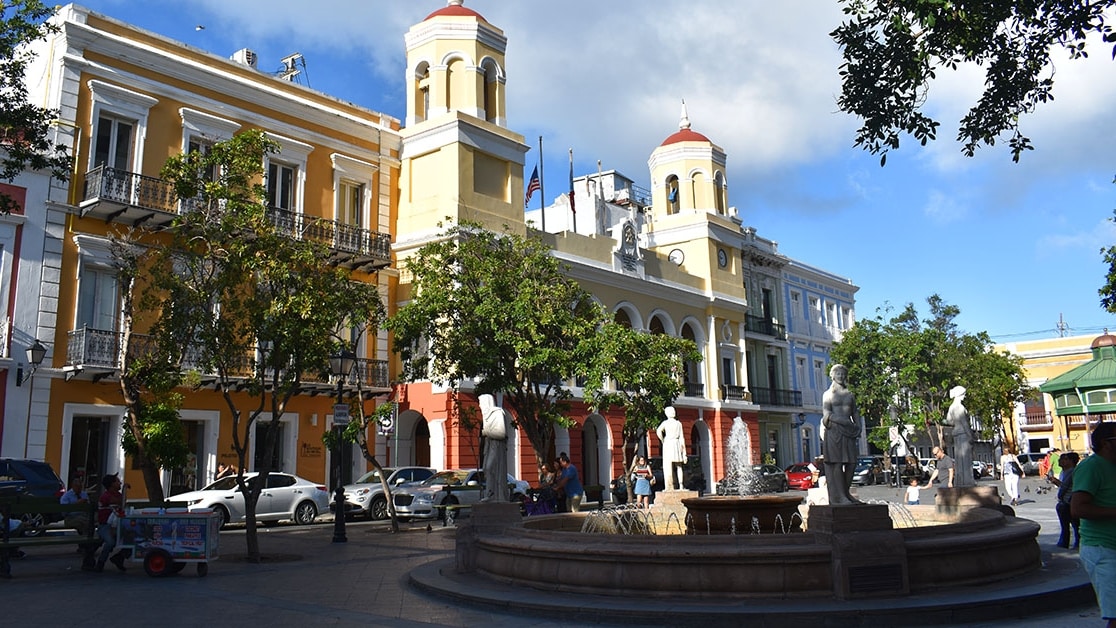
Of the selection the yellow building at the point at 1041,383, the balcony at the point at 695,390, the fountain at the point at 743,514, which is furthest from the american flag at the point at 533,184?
the yellow building at the point at 1041,383

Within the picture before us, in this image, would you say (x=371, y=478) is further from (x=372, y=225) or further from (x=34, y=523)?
(x=34, y=523)

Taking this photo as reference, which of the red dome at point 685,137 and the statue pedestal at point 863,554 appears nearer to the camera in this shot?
the statue pedestal at point 863,554

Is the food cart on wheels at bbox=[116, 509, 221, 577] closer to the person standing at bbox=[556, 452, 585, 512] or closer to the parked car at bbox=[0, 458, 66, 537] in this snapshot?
the parked car at bbox=[0, 458, 66, 537]

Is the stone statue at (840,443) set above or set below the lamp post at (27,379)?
below

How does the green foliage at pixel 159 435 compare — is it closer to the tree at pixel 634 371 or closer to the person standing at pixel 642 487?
the tree at pixel 634 371

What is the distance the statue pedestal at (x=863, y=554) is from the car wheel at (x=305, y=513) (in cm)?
1549

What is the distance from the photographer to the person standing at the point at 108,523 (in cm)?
1177

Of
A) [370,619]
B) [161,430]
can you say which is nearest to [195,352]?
[161,430]

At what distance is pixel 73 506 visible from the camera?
11594mm

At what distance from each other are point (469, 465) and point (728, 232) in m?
19.0

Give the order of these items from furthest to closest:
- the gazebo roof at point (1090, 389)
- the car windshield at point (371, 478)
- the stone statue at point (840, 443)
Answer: the gazebo roof at point (1090, 389)
the car windshield at point (371, 478)
the stone statue at point (840, 443)

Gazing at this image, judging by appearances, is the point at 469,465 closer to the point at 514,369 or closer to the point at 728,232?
the point at 514,369

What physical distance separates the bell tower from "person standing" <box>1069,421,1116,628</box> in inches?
909

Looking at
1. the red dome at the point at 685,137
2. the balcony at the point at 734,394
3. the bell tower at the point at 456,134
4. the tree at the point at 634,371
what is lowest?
the tree at the point at 634,371
